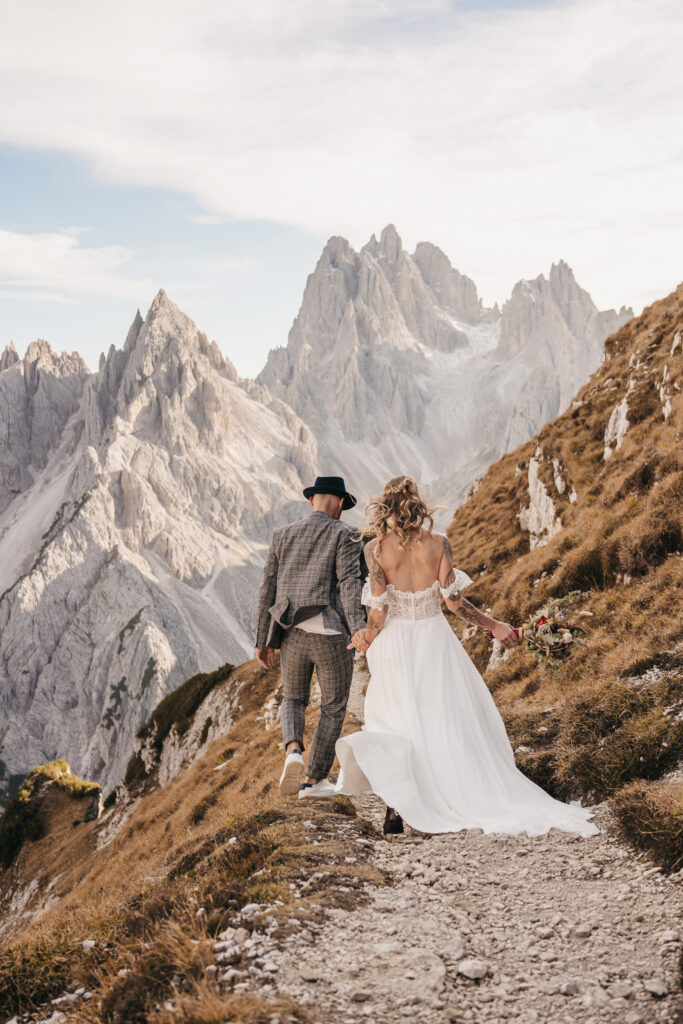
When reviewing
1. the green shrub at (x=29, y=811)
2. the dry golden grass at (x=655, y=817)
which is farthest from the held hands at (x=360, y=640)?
the green shrub at (x=29, y=811)

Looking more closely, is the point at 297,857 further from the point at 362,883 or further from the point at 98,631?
the point at 98,631

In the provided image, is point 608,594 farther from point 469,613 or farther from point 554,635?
point 469,613

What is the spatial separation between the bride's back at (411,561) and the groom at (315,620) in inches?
24.6

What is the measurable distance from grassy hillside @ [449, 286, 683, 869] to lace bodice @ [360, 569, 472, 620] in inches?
95.6

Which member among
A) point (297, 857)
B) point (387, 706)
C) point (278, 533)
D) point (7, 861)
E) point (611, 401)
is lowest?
point (7, 861)

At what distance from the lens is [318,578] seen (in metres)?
8.52

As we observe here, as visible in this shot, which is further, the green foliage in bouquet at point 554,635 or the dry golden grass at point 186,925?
the green foliage in bouquet at point 554,635

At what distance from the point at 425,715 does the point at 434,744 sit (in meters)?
0.33

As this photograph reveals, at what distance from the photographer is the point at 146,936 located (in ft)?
17.1

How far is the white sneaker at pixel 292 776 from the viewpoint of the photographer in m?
8.52

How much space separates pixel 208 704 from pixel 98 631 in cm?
13882

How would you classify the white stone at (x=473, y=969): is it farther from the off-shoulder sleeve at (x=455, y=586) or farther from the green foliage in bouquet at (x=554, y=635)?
the green foliage in bouquet at (x=554, y=635)

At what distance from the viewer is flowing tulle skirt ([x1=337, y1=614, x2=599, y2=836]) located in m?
6.81

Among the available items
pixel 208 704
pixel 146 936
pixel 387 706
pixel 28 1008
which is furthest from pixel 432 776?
pixel 208 704
